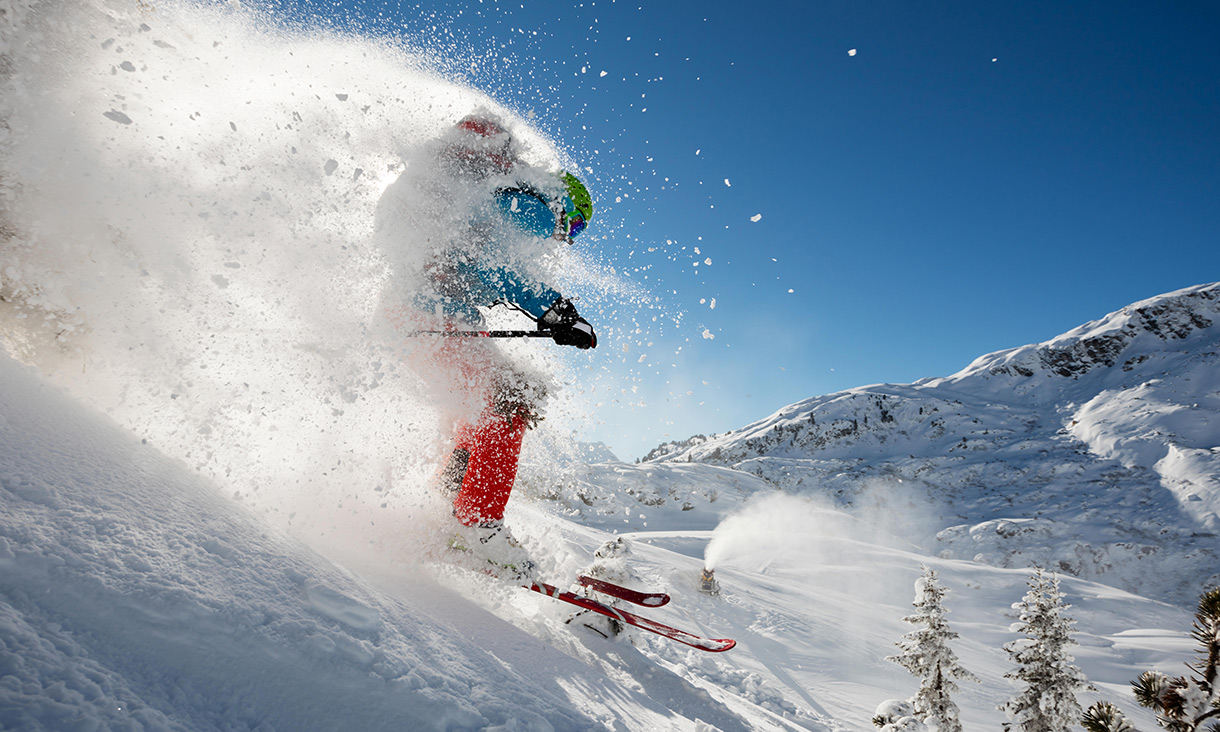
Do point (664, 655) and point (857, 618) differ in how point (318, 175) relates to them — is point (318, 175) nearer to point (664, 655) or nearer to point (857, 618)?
point (664, 655)

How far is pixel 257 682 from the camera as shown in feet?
4.67

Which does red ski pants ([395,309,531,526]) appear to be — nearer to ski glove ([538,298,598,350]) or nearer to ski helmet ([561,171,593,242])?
ski glove ([538,298,598,350])

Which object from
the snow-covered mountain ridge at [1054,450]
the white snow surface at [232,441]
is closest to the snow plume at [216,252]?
the white snow surface at [232,441]

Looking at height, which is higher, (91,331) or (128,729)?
(91,331)

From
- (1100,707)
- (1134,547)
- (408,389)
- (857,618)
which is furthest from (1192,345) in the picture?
(408,389)

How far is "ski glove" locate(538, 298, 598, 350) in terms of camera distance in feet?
14.2

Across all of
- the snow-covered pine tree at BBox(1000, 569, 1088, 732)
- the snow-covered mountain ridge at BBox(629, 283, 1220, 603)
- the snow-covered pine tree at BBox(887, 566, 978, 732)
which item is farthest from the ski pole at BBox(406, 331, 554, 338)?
the snow-covered mountain ridge at BBox(629, 283, 1220, 603)

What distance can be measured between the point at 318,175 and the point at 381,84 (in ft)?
4.25

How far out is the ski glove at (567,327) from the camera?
432 cm

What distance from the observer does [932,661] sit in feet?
27.5

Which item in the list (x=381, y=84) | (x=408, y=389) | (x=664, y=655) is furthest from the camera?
(x=664, y=655)

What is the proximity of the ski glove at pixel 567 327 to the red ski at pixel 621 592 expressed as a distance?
2408mm

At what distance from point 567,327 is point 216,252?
262 centimetres

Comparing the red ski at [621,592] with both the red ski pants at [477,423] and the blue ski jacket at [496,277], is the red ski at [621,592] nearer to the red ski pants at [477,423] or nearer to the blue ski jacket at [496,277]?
the red ski pants at [477,423]
